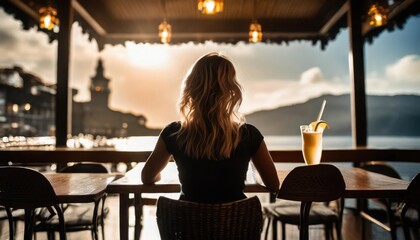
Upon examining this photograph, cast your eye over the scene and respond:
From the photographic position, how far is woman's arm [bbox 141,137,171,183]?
4.54ft

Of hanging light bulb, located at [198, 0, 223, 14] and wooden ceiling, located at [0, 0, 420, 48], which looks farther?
wooden ceiling, located at [0, 0, 420, 48]

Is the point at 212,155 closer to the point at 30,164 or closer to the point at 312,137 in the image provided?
the point at 312,137

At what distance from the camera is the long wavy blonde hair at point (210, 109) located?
131cm

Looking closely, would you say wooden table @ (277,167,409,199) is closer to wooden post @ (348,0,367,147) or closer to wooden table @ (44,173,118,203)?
wooden table @ (44,173,118,203)

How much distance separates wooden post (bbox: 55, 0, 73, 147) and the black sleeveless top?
9.94ft

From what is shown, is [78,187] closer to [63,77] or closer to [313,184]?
[313,184]

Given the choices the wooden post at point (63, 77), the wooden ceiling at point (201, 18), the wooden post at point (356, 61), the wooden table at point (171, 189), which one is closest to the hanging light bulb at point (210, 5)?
the wooden ceiling at point (201, 18)

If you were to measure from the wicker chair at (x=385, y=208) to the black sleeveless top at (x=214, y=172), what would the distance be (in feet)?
4.30

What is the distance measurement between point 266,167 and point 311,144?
52 cm

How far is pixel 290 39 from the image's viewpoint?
5258 millimetres

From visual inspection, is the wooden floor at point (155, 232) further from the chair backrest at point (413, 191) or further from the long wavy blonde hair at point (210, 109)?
the long wavy blonde hair at point (210, 109)

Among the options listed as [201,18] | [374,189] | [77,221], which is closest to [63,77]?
[201,18]

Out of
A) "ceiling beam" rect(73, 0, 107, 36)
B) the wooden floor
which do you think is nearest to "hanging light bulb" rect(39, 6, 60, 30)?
"ceiling beam" rect(73, 0, 107, 36)

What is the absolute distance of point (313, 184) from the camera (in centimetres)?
156
